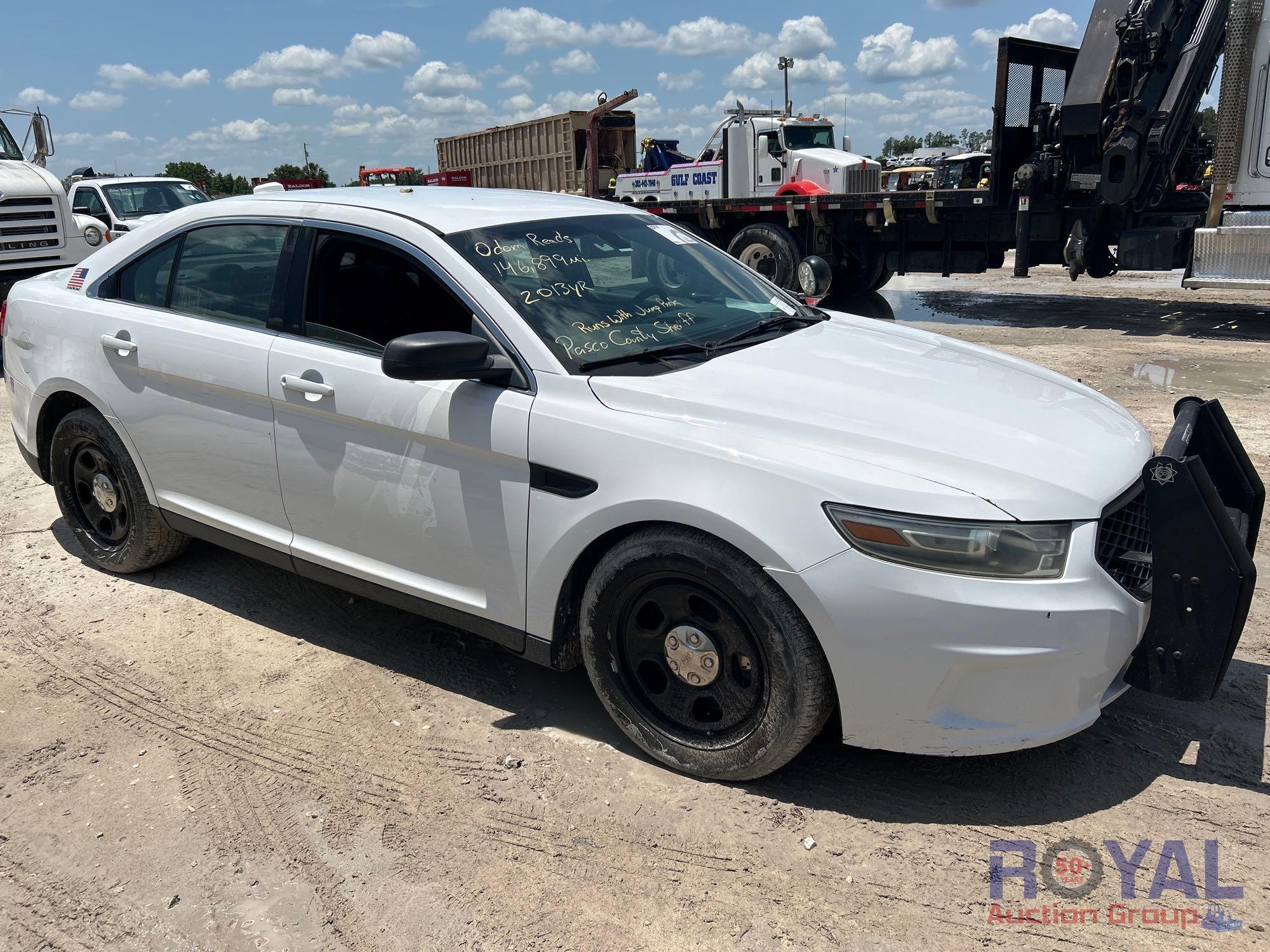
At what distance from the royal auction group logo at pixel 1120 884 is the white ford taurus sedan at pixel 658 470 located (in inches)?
12.3

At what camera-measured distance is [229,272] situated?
3.97 m

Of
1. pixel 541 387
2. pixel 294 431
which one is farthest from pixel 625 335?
pixel 294 431

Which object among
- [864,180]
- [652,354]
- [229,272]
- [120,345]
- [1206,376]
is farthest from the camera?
[864,180]

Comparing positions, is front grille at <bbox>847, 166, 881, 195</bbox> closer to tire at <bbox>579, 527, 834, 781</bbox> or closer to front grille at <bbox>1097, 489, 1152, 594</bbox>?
front grille at <bbox>1097, 489, 1152, 594</bbox>

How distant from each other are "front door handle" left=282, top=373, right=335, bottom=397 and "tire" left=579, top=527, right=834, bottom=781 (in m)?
1.17

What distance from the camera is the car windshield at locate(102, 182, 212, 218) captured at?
627 inches

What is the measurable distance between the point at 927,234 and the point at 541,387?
11.4m

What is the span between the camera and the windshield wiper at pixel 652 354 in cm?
317

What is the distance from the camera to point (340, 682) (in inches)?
148

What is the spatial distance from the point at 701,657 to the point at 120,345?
278cm

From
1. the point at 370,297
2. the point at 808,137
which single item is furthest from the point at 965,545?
the point at 808,137

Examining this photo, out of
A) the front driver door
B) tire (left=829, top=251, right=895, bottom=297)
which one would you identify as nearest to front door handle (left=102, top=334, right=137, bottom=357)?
the front driver door

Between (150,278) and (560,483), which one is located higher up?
(150,278)

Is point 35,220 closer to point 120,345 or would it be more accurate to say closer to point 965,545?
point 120,345
